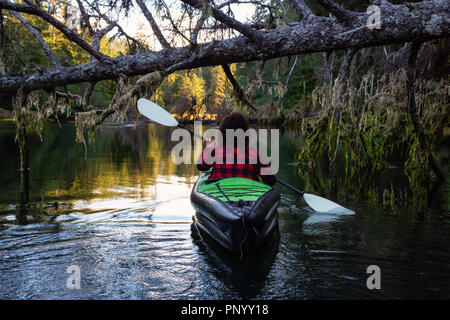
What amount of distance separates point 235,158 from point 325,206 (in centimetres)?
188

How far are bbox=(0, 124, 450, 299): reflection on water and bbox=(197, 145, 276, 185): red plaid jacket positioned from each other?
2.62 feet

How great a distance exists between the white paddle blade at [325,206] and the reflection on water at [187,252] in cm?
13

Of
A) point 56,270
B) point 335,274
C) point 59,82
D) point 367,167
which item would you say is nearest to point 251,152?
point 335,274

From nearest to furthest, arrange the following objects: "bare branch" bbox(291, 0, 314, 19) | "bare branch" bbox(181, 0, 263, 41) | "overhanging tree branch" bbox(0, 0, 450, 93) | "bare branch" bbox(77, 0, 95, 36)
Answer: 1. "overhanging tree branch" bbox(0, 0, 450, 93)
2. "bare branch" bbox(181, 0, 263, 41)
3. "bare branch" bbox(291, 0, 314, 19)
4. "bare branch" bbox(77, 0, 95, 36)

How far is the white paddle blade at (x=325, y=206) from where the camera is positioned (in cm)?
570

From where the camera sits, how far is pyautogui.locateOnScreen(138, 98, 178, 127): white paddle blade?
18.2ft

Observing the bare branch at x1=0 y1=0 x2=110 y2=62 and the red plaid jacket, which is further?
the bare branch at x1=0 y1=0 x2=110 y2=62

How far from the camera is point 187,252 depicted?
4.03 meters

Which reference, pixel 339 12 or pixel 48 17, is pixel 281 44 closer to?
pixel 339 12
